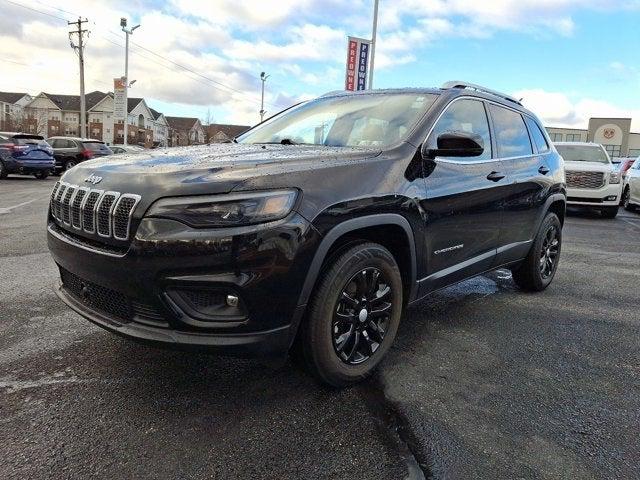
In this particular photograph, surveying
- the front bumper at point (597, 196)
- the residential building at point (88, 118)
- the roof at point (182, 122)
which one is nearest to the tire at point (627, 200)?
the front bumper at point (597, 196)

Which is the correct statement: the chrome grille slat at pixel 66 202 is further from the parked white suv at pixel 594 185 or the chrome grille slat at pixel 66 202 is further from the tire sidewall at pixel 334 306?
the parked white suv at pixel 594 185

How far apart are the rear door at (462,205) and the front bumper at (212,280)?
1170 mm

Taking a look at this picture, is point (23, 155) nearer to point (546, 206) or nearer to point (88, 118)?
point (546, 206)

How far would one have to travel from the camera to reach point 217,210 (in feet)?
7.51

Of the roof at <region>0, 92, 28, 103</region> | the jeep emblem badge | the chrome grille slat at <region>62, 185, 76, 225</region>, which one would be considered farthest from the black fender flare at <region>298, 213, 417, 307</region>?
the roof at <region>0, 92, 28, 103</region>

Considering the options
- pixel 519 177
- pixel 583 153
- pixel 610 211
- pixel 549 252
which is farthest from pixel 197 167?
pixel 583 153

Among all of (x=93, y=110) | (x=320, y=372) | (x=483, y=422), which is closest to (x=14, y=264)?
(x=320, y=372)

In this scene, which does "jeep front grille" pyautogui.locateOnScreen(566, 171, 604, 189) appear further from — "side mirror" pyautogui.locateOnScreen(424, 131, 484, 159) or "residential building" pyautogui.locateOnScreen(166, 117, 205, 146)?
"residential building" pyautogui.locateOnScreen(166, 117, 205, 146)

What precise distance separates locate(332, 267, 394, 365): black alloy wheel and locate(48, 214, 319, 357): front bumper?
370mm

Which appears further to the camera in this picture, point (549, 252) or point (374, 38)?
point (374, 38)

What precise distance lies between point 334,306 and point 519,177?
2.46 m

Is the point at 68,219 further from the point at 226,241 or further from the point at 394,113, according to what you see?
the point at 394,113

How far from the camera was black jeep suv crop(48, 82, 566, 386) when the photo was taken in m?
2.30

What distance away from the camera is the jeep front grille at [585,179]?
12086 millimetres
